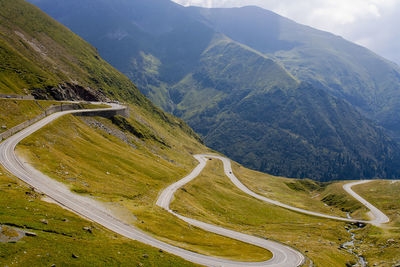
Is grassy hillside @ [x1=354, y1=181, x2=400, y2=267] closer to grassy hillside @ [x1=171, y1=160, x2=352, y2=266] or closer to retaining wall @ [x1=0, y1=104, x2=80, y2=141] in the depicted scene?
grassy hillside @ [x1=171, y1=160, x2=352, y2=266]

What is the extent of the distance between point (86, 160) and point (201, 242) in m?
46.7

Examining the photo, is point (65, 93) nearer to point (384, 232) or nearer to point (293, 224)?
point (293, 224)

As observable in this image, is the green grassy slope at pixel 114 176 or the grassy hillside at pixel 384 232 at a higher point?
the grassy hillside at pixel 384 232

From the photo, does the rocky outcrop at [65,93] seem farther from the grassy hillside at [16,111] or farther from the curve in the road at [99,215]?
the curve in the road at [99,215]

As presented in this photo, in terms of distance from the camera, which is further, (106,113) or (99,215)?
(106,113)

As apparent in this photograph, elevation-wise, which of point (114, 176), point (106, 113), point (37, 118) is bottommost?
point (114, 176)

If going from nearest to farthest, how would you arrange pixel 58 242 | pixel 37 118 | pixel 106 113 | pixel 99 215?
pixel 58 242 → pixel 99 215 → pixel 37 118 → pixel 106 113

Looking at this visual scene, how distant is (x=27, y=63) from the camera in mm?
155000

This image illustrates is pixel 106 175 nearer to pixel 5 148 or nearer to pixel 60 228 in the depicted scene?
pixel 5 148

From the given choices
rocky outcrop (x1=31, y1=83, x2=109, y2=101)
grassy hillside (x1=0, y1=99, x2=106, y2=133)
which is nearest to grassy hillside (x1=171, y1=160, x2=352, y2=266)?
grassy hillside (x1=0, y1=99, x2=106, y2=133)

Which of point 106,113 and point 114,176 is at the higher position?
point 106,113

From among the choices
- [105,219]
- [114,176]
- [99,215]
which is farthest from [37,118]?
[105,219]

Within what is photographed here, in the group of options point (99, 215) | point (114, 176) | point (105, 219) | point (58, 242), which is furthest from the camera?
point (114, 176)

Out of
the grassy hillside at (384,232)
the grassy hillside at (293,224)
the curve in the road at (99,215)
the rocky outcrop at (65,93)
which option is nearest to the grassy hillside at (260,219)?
the grassy hillside at (293,224)
